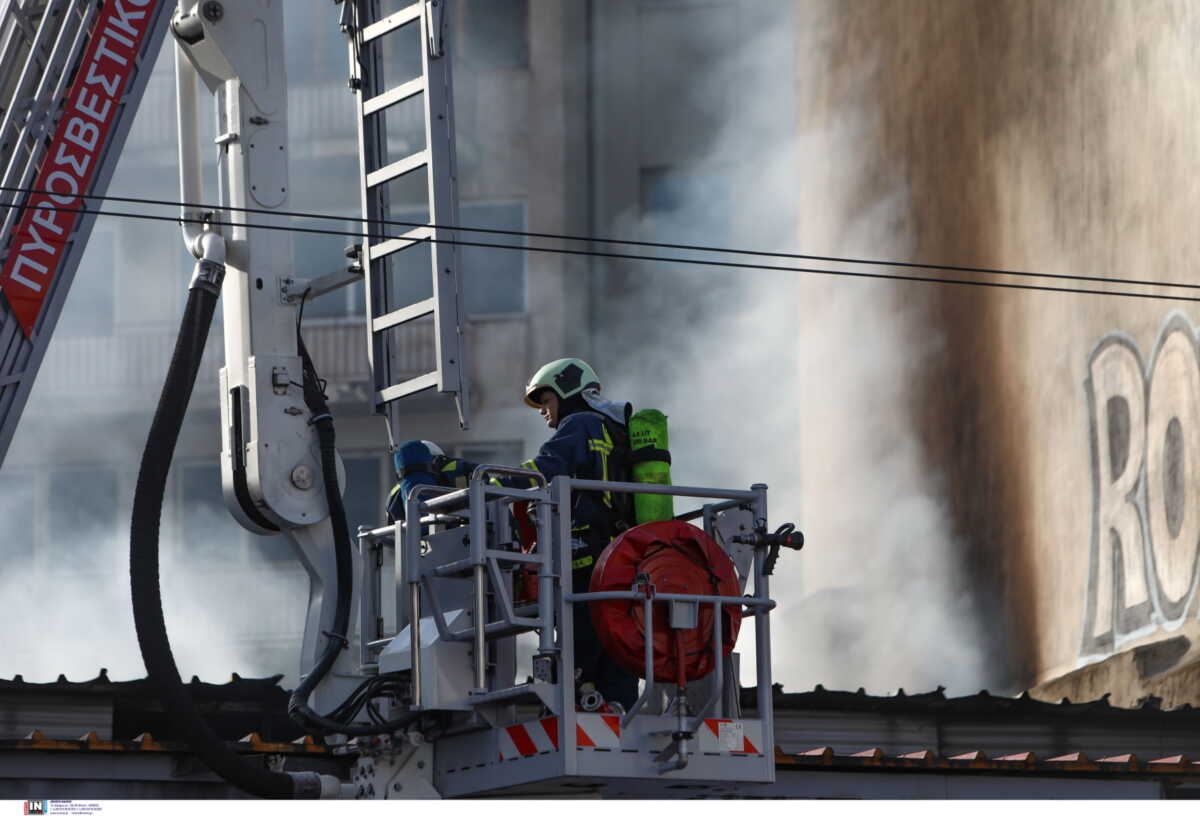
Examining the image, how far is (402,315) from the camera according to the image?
8406 mm

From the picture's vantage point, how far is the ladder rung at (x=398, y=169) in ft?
27.4

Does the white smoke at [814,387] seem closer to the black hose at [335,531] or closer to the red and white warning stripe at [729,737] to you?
the black hose at [335,531]

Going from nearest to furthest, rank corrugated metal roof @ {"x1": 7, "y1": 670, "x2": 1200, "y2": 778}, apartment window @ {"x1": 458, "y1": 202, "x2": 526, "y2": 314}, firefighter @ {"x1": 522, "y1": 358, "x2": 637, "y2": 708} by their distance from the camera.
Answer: firefighter @ {"x1": 522, "y1": 358, "x2": 637, "y2": 708}, corrugated metal roof @ {"x1": 7, "y1": 670, "x2": 1200, "y2": 778}, apartment window @ {"x1": 458, "y1": 202, "x2": 526, "y2": 314}

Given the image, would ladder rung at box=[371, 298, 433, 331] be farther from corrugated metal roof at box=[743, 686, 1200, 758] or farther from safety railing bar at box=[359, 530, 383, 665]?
corrugated metal roof at box=[743, 686, 1200, 758]

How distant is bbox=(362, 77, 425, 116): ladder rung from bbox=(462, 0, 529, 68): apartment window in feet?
44.3

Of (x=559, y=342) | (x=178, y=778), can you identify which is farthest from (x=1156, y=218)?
(x=178, y=778)

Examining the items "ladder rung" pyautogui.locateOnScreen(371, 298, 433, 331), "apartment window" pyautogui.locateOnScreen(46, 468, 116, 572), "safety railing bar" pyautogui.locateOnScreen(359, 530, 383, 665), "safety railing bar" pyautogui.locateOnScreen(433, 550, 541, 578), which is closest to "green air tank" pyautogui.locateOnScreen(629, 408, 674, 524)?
"safety railing bar" pyautogui.locateOnScreen(433, 550, 541, 578)

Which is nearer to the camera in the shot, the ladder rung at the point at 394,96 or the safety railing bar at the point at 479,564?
the safety railing bar at the point at 479,564

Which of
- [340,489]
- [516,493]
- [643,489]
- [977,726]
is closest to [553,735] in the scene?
[516,493]

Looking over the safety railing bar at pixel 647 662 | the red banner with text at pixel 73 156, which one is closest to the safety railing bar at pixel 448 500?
the safety railing bar at pixel 647 662

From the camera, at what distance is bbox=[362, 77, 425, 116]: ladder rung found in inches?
332

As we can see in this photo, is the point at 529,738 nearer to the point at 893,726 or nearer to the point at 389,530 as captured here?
the point at 389,530

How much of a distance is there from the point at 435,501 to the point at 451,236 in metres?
1.28

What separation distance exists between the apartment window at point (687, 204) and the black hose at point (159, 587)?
45.5 ft
